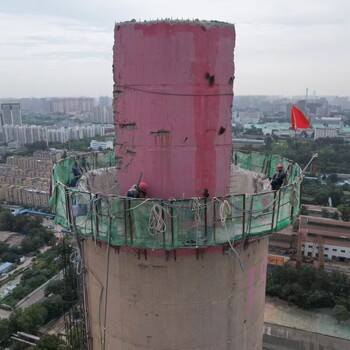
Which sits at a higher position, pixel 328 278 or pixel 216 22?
pixel 216 22

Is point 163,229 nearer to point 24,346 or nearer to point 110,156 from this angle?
point 110,156

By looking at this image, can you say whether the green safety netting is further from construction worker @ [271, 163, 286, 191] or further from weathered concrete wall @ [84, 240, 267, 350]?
construction worker @ [271, 163, 286, 191]

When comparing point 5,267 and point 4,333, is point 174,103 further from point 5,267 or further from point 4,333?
point 5,267

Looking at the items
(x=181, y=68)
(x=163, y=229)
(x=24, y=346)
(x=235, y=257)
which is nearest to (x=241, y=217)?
(x=235, y=257)

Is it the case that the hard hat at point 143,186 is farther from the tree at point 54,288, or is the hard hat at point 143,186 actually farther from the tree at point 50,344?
the tree at point 54,288

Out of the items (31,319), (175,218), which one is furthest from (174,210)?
(31,319)

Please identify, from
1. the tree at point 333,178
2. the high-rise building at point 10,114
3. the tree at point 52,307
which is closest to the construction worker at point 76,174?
the tree at point 52,307
